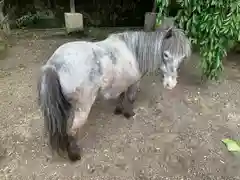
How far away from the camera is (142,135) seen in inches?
92.5

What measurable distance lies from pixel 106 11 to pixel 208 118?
281 cm

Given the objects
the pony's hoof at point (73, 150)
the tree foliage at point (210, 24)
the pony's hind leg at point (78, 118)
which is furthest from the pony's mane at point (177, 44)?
the pony's hoof at point (73, 150)

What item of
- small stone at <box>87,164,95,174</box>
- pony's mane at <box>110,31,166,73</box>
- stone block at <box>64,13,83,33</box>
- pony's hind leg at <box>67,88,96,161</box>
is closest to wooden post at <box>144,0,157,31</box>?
stone block at <box>64,13,83,33</box>

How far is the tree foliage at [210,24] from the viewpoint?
7.65 ft

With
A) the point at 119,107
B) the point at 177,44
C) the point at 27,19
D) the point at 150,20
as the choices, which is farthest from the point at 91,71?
the point at 27,19

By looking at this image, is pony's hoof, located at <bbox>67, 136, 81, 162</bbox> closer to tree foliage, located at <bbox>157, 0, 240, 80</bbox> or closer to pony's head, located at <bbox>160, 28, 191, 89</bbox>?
pony's head, located at <bbox>160, 28, 191, 89</bbox>

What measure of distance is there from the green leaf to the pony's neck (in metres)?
0.84

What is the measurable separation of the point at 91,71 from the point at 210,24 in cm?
121

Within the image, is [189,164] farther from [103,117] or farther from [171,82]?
[103,117]

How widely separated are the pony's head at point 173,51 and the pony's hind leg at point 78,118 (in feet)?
2.02

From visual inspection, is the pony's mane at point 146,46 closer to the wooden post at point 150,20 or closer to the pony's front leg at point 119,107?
the pony's front leg at point 119,107

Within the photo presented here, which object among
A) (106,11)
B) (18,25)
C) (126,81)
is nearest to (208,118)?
(126,81)

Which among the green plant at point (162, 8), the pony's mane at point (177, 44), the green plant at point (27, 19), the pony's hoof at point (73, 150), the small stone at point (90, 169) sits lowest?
the small stone at point (90, 169)

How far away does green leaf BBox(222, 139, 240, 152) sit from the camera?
2215 millimetres
